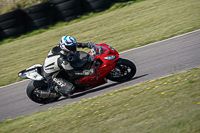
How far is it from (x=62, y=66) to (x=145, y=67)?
2.80 m

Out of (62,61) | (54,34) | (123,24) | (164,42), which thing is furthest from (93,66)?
(54,34)

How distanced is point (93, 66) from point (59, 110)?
1.43 m

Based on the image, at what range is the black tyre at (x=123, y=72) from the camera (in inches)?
265

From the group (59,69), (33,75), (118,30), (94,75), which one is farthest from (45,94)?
(118,30)

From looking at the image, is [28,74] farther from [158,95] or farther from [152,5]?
[152,5]

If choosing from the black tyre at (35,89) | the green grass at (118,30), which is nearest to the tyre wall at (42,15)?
the green grass at (118,30)

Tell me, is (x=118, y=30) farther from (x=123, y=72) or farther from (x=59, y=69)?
(x=59, y=69)

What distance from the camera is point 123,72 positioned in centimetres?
691

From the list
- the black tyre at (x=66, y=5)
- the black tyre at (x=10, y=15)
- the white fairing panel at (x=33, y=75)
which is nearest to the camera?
the white fairing panel at (x=33, y=75)

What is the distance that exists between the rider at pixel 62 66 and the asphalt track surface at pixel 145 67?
1.71 ft

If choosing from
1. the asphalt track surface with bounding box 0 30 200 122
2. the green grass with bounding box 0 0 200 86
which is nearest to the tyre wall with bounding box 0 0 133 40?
the green grass with bounding box 0 0 200 86

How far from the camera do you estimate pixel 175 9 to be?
43.4 ft

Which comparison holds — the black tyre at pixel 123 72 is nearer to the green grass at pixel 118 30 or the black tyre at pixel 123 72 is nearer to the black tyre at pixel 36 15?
the green grass at pixel 118 30

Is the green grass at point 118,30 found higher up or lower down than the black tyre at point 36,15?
lower down
